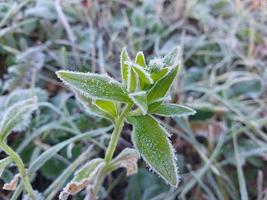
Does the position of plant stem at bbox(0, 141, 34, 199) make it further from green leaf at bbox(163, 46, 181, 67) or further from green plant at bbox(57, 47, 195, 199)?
green leaf at bbox(163, 46, 181, 67)

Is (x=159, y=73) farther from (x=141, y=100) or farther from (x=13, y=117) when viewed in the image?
(x=13, y=117)

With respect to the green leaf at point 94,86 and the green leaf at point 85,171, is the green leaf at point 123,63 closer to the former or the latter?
the green leaf at point 94,86

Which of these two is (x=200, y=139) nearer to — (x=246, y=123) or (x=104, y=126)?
(x=246, y=123)

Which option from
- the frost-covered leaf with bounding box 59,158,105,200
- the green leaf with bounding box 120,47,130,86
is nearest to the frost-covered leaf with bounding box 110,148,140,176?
the frost-covered leaf with bounding box 59,158,105,200

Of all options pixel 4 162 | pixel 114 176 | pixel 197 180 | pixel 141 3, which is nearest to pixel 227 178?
pixel 197 180

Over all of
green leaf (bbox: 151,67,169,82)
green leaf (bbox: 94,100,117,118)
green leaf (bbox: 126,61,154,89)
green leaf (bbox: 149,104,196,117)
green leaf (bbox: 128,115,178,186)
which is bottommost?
green leaf (bbox: 128,115,178,186)

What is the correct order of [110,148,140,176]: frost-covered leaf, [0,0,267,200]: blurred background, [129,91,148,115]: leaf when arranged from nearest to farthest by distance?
[129,91,148,115]: leaf, [110,148,140,176]: frost-covered leaf, [0,0,267,200]: blurred background

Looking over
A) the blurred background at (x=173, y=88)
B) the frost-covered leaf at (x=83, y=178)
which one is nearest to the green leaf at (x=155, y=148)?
the frost-covered leaf at (x=83, y=178)
